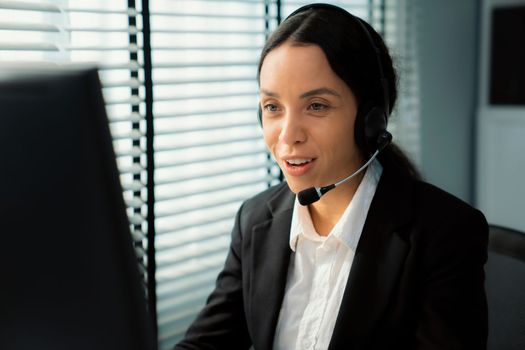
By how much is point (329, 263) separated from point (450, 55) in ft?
7.44

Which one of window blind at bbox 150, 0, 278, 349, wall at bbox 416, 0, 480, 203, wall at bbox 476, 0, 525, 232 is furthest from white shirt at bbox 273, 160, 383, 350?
wall at bbox 476, 0, 525, 232

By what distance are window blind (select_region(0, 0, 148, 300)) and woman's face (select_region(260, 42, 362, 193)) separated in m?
0.56

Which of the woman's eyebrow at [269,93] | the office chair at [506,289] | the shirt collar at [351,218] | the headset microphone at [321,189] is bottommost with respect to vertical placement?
the office chair at [506,289]

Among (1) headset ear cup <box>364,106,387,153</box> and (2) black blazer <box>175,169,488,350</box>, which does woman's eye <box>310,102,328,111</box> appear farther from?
(2) black blazer <box>175,169,488,350</box>

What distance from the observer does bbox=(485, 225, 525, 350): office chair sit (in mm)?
1117

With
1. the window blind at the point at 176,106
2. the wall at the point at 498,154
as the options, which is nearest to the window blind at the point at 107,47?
the window blind at the point at 176,106

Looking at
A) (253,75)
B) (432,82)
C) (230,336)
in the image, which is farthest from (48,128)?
(432,82)

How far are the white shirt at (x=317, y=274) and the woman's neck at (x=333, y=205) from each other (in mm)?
15

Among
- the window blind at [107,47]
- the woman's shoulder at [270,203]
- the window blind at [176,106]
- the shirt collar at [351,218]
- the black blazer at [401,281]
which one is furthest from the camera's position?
the window blind at [176,106]

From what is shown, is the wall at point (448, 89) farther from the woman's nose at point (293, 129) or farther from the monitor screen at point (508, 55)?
the woman's nose at point (293, 129)

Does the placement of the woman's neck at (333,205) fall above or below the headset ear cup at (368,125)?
below

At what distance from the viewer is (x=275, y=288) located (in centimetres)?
115

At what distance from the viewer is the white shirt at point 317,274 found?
1.10 m

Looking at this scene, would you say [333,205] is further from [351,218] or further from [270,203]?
[270,203]
